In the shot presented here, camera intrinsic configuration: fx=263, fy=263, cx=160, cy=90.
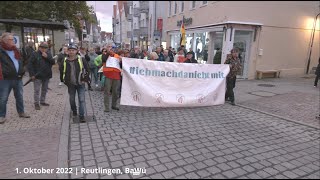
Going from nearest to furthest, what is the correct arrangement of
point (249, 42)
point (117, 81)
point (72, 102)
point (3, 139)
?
point (3, 139) → point (72, 102) → point (117, 81) → point (249, 42)

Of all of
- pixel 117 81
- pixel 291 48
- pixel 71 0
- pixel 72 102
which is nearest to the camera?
pixel 72 102

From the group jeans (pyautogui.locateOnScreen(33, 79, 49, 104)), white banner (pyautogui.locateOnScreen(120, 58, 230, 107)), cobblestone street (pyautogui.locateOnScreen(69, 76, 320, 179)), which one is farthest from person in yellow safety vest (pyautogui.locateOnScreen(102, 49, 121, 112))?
jeans (pyautogui.locateOnScreen(33, 79, 49, 104))

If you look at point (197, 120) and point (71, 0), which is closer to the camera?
point (197, 120)

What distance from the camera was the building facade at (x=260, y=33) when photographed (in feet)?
44.2

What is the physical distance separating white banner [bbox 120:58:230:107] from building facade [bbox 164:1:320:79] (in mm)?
6284

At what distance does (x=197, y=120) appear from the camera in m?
6.33

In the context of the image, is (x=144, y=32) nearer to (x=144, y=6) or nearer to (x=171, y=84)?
(x=144, y=6)

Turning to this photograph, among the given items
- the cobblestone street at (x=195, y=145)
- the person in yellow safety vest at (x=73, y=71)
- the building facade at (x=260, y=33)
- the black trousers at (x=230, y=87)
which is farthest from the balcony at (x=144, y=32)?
the person in yellow safety vest at (x=73, y=71)

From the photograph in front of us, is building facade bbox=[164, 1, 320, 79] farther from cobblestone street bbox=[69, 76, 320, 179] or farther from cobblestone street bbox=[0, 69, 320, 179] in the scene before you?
cobblestone street bbox=[69, 76, 320, 179]

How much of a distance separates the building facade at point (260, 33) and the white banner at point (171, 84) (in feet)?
20.6

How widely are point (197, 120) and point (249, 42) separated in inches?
363

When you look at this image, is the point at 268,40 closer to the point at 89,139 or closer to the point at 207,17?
the point at 207,17

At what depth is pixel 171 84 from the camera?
285 inches

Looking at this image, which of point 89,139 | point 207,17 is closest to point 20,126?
point 89,139
